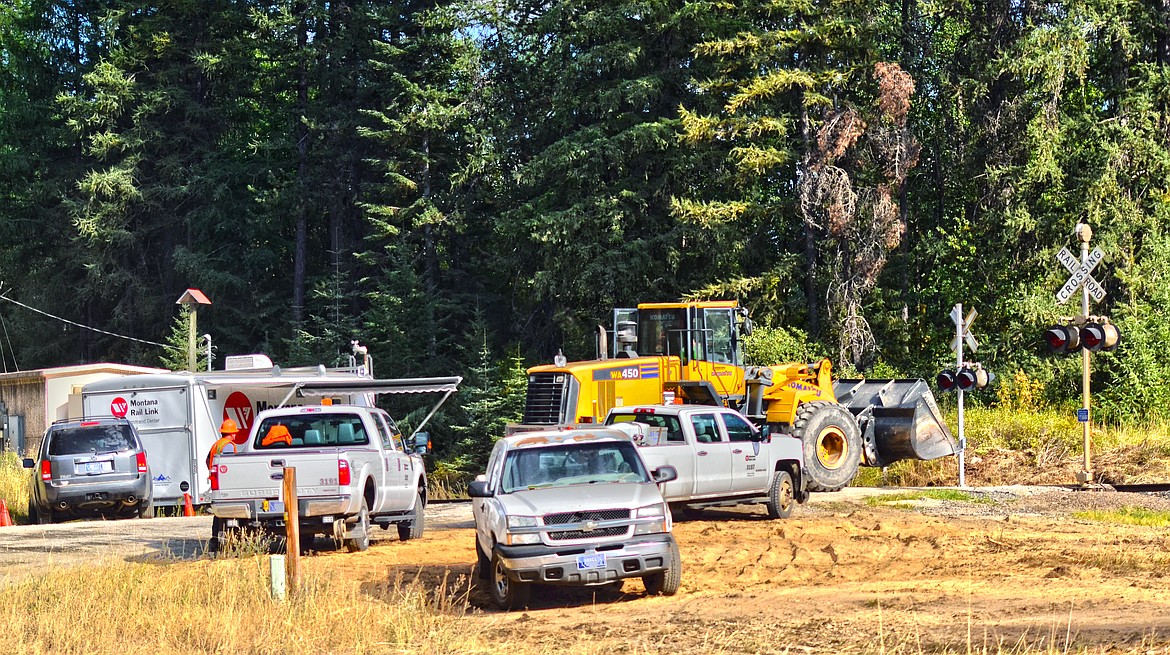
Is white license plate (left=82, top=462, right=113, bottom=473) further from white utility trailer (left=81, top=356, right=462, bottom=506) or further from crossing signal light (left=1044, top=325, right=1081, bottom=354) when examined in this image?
crossing signal light (left=1044, top=325, right=1081, bottom=354)

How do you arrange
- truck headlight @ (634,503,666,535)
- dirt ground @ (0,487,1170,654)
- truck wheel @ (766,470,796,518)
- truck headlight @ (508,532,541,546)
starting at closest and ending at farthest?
dirt ground @ (0,487,1170,654)
truck headlight @ (508,532,541,546)
truck headlight @ (634,503,666,535)
truck wheel @ (766,470,796,518)

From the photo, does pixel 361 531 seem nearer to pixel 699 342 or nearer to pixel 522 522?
pixel 522 522

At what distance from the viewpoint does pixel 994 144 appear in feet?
138

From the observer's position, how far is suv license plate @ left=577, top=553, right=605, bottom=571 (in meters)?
14.9

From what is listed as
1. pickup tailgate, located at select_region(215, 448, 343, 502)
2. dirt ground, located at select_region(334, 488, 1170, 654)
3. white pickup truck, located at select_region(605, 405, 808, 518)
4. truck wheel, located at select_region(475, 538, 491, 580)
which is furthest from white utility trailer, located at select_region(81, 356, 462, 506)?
truck wheel, located at select_region(475, 538, 491, 580)

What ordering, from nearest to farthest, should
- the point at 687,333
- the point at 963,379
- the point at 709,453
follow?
the point at 709,453 → the point at 687,333 → the point at 963,379

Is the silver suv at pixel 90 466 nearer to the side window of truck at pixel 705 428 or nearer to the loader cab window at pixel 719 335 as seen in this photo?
the loader cab window at pixel 719 335

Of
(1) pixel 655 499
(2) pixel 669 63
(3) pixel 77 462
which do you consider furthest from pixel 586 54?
(1) pixel 655 499

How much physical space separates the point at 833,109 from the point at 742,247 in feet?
16.3

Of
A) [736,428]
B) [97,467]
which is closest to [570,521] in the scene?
[736,428]

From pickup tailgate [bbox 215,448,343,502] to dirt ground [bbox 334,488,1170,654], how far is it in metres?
1.04

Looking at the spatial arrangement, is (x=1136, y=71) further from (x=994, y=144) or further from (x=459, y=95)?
(x=459, y=95)

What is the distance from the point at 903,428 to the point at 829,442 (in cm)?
172

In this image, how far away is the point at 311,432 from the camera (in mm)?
20109
